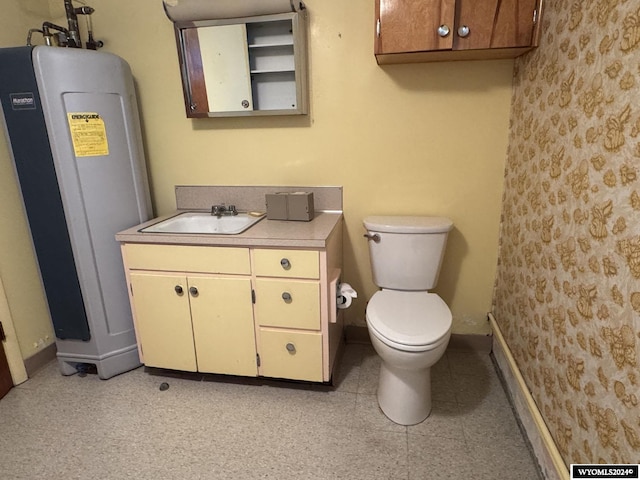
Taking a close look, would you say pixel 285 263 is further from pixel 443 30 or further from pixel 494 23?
pixel 494 23

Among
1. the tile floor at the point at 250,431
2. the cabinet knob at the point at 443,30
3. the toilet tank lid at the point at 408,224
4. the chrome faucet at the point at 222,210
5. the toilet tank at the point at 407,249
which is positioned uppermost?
the cabinet knob at the point at 443,30

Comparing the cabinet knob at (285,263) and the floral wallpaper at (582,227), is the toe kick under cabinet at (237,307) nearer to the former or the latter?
the cabinet knob at (285,263)

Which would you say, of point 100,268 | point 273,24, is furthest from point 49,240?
point 273,24

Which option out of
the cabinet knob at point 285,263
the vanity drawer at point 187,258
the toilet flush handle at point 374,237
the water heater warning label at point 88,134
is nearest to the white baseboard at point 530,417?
the toilet flush handle at point 374,237

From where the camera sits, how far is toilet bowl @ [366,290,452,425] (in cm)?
143

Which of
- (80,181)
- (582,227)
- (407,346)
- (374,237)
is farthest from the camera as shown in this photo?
(374,237)

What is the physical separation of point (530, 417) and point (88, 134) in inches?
90.6

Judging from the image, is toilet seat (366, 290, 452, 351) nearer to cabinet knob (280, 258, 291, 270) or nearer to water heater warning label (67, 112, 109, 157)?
cabinet knob (280, 258, 291, 270)

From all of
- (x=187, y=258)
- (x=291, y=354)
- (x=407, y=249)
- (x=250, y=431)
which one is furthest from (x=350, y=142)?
(x=250, y=431)

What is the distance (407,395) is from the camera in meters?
1.58

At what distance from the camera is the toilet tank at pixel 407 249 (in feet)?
5.81

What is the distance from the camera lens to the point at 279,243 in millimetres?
1582

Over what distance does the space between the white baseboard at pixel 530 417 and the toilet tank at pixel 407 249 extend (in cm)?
50

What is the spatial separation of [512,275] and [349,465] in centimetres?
114
